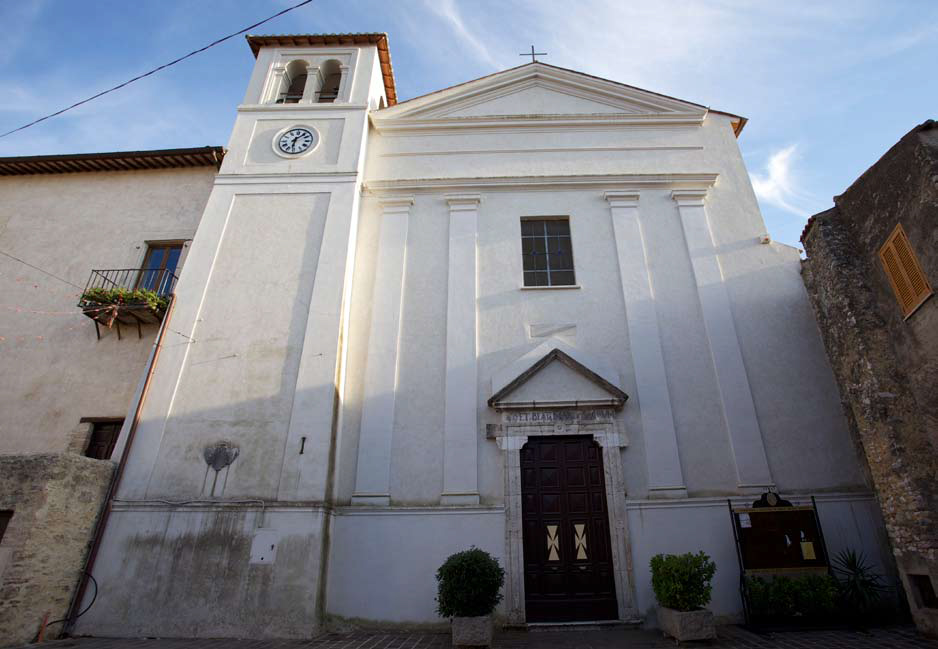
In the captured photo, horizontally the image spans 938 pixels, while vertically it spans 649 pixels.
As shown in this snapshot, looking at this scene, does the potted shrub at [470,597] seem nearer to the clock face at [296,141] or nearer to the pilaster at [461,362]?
the pilaster at [461,362]

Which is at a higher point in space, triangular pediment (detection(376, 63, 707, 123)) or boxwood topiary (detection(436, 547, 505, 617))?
triangular pediment (detection(376, 63, 707, 123))

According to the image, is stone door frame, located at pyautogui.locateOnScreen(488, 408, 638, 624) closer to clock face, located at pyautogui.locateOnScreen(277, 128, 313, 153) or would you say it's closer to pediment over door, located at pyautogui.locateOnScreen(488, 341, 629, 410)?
pediment over door, located at pyautogui.locateOnScreen(488, 341, 629, 410)

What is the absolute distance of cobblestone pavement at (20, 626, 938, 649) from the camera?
6516 mm

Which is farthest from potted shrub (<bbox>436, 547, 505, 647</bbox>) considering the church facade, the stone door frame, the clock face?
the clock face

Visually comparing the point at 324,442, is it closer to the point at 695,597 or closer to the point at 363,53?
the point at 695,597

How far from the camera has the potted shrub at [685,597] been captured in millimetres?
6809

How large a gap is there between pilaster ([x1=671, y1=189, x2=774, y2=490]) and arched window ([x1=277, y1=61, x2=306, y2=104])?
30.7 ft

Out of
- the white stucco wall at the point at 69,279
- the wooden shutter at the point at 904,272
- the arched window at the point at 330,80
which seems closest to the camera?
the wooden shutter at the point at 904,272

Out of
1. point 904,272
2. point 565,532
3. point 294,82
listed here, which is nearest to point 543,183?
point 904,272

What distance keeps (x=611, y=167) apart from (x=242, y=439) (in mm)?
9295

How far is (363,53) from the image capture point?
44.4 ft

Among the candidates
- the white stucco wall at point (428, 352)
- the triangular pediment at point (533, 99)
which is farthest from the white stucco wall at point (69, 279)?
the triangular pediment at point (533, 99)

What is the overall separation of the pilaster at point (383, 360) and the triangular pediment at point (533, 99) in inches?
112

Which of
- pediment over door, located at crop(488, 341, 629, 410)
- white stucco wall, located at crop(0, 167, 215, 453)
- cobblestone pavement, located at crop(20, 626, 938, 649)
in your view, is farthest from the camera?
white stucco wall, located at crop(0, 167, 215, 453)
